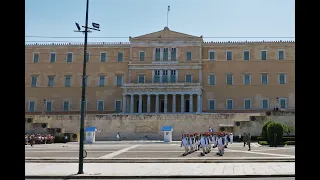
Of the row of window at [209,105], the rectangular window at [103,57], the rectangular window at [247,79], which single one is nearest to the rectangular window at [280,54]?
the rectangular window at [247,79]

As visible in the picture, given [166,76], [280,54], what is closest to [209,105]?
[166,76]

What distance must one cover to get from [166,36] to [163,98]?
943cm

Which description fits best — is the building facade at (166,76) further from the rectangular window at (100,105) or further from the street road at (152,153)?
the street road at (152,153)

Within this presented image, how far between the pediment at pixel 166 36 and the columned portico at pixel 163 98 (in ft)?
24.8

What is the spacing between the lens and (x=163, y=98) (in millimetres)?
63125

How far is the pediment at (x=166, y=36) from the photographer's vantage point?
209 ft

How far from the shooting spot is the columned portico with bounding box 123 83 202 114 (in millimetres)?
60781

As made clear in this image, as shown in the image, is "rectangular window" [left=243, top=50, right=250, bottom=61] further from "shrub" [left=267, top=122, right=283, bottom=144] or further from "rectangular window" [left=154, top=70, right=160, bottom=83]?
"shrub" [left=267, top=122, right=283, bottom=144]
